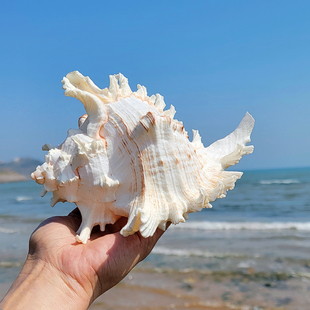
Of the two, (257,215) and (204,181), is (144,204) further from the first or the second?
(257,215)

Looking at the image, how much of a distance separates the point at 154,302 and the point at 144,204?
7.75ft

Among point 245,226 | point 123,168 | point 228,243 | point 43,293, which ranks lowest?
point 245,226

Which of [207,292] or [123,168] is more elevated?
[123,168]

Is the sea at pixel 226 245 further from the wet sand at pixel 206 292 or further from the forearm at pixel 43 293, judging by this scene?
the forearm at pixel 43 293

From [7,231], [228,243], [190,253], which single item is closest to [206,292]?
[190,253]

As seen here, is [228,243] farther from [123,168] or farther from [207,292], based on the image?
[123,168]

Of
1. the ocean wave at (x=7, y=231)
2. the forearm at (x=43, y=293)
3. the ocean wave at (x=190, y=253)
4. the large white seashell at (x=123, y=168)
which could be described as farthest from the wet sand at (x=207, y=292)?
the ocean wave at (x=7, y=231)

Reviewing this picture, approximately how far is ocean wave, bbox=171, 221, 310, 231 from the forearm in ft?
18.3

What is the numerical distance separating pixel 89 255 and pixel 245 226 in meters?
6.41

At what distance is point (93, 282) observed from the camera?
1775mm

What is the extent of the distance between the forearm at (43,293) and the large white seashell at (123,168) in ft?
0.91

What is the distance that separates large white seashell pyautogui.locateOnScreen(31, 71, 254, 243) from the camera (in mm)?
1771

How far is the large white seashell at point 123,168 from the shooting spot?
5.81ft

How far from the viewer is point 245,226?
7.38 metres
